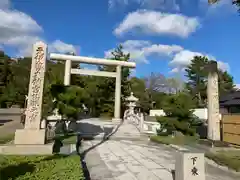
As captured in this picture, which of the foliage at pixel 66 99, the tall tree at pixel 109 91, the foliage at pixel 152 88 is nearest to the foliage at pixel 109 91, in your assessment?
the tall tree at pixel 109 91

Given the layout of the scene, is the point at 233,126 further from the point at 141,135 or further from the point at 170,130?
the point at 141,135

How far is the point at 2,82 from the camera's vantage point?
40500mm

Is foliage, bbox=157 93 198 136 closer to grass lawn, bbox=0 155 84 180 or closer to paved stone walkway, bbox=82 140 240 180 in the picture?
paved stone walkway, bbox=82 140 240 180

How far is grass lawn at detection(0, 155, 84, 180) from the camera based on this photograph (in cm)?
453

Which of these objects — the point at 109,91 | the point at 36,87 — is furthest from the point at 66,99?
the point at 109,91

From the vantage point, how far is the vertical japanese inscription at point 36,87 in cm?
805

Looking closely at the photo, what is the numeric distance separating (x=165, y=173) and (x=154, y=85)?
4780 cm

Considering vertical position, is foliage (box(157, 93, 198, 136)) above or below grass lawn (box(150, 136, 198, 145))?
above

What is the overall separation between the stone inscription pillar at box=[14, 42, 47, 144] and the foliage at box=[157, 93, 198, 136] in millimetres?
8455

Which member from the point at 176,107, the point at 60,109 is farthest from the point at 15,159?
the point at 176,107

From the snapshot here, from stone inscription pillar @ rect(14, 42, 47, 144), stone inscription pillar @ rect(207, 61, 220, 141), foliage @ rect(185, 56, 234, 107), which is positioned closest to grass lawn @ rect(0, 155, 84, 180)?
stone inscription pillar @ rect(14, 42, 47, 144)

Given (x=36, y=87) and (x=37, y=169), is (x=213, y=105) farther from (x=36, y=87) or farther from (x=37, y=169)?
(x=37, y=169)

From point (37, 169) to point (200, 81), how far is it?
40.8m

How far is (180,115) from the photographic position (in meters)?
13.9
